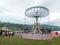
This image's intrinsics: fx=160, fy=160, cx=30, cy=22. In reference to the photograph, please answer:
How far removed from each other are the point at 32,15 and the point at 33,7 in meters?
2.31

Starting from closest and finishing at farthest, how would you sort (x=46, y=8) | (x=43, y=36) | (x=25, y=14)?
1. (x=43, y=36)
2. (x=46, y=8)
3. (x=25, y=14)

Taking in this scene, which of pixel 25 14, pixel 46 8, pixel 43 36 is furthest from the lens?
pixel 25 14

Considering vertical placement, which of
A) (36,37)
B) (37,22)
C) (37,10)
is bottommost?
(36,37)

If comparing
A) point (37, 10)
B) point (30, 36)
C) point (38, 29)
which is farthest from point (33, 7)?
point (30, 36)

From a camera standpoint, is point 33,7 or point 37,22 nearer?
point 33,7

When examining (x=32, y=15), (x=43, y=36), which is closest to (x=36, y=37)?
(x=43, y=36)

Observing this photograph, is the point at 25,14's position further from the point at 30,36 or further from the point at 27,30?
the point at 30,36

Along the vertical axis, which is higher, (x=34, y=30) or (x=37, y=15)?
(x=37, y=15)

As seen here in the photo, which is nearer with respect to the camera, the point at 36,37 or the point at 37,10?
the point at 36,37

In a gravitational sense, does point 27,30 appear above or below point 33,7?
below

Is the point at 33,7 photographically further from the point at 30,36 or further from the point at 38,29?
the point at 30,36

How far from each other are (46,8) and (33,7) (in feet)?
8.60

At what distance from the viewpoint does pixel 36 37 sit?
85.7 feet

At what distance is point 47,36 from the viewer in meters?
26.2
